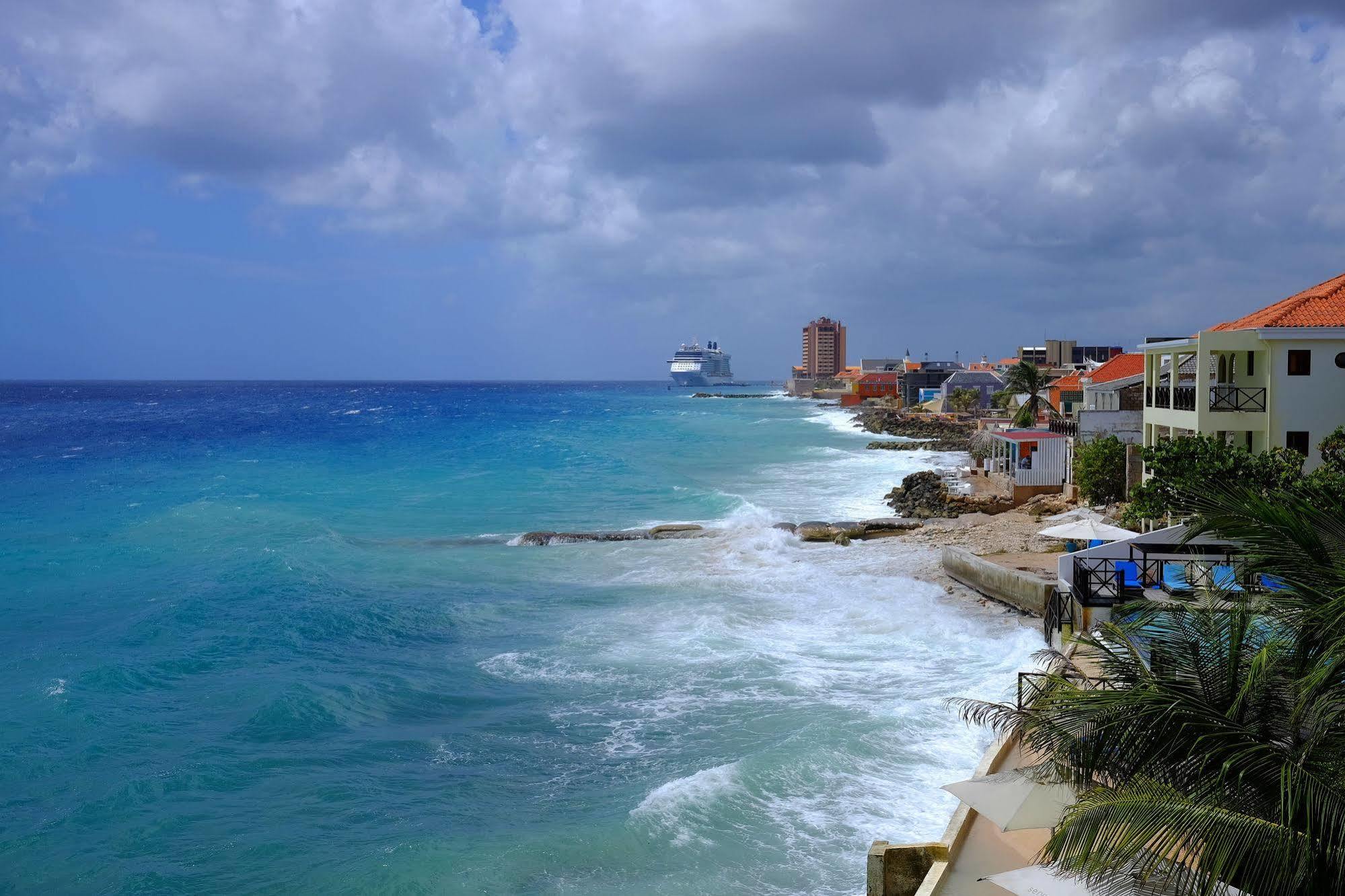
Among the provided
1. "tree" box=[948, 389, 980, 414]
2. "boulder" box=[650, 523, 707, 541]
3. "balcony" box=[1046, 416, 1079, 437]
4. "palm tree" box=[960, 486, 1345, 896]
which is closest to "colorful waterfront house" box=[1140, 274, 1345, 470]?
"balcony" box=[1046, 416, 1079, 437]

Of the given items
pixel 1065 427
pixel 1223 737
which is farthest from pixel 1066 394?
pixel 1223 737

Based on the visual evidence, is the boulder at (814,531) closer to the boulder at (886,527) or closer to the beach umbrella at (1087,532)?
the boulder at (886,527)

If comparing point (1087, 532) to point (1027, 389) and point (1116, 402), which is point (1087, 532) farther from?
point (1027, 389)

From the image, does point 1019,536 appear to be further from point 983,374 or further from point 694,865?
point 983,374

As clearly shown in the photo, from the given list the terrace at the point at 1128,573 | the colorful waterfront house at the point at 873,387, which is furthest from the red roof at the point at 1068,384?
the colorful waterfront house at the point at 873,387

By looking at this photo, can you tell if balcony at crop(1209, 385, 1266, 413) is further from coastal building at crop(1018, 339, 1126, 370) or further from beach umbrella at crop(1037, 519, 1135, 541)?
coastal building at crop(1018, 339, 1126, 370)

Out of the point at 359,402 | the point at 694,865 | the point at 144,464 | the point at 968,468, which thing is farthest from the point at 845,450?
the point at 359,402
